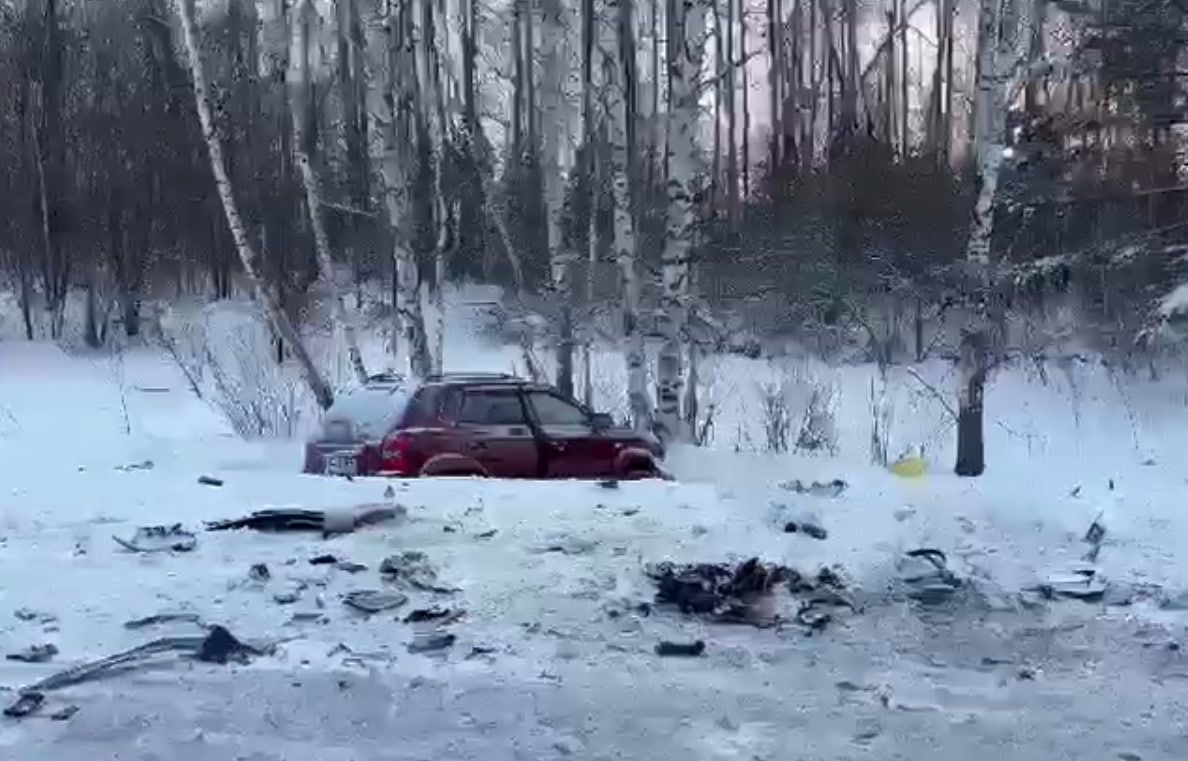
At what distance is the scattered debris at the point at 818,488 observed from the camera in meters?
10.9

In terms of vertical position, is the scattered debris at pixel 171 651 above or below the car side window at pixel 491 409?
below

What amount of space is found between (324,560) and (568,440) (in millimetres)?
5635

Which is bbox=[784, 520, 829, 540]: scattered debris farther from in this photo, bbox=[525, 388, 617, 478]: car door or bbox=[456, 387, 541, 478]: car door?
bbox=[525, 388, 617, 478]: car door

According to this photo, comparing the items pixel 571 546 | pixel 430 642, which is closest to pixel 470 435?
pixel 571 546

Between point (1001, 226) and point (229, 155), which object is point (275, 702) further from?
point (229, 155)

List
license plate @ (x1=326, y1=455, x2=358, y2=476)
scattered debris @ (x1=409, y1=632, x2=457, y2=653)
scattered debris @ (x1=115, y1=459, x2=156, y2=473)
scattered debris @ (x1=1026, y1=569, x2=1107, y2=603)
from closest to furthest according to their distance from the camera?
scattered debris @ (x1=409, y1=632, x2=457, y2=653)
scattered debris @ (x1=1026, y1=569, x2=1107, y2=603)
scattered debris @ (x1=115, y1=459, x2=156, y2=473)
license plate @ (x1=326, y1=455, x2=358, y2=476)

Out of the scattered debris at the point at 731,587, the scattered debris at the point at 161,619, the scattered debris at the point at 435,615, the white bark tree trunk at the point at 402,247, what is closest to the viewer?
the scattered debris at the point at 161,619

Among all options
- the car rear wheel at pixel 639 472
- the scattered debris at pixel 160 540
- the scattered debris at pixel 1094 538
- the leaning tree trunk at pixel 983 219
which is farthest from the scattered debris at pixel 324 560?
the leaning tree trunk at pixel 983 219

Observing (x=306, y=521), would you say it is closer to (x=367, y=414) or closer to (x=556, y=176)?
(x=367, y=414)

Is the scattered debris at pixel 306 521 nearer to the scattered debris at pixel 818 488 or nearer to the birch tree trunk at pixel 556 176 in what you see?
the scattered debris at pixel 818 488

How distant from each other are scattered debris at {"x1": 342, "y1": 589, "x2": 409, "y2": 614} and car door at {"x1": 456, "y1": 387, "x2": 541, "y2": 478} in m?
5.17

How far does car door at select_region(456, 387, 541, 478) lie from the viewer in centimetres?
1300

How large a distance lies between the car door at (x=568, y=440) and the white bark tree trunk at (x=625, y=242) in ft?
8.68

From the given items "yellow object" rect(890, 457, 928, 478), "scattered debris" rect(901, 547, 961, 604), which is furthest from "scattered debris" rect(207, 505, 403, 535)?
"yellow object" rect(890, 457, 928, 478)
